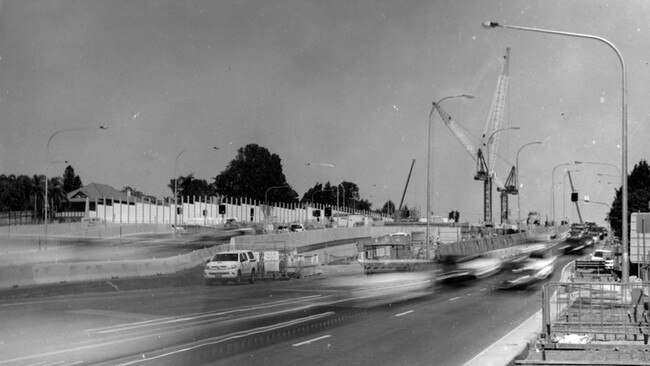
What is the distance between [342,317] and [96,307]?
294 inches

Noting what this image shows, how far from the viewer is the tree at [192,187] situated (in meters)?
180

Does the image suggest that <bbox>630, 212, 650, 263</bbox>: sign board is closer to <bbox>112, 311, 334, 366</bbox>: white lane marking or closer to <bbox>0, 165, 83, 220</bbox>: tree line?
<bbox>112, 311, 334, 366</bbox>: white lane marking

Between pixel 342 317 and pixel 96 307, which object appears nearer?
pixel 342 317

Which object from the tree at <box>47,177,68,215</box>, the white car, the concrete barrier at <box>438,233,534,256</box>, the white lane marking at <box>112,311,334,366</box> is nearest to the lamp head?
the white lane marking at <box>112,311,334,366</box>

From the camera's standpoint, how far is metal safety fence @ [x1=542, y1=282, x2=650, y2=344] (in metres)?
14.1

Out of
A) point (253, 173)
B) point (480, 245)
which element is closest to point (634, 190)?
point (480, 245)

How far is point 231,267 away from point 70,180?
141348mm

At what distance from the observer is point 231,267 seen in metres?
38.4

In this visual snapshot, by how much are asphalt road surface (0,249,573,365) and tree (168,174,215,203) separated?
147m

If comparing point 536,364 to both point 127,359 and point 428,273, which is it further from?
point 428,273

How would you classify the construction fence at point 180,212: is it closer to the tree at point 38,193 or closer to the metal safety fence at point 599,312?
the tree at point 38,193

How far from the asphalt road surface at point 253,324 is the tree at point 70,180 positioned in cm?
14011

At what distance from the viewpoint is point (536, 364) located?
1182 cm

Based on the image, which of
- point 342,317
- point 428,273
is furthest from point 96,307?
point 428,273
